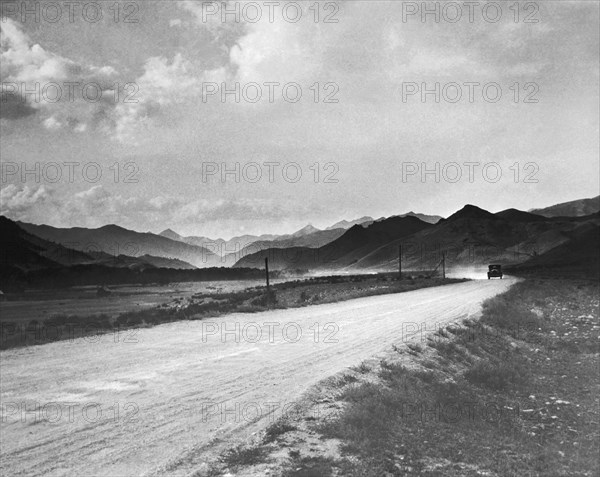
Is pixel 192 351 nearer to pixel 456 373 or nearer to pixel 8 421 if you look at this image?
pixel 8 421

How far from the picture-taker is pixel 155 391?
10.1 m

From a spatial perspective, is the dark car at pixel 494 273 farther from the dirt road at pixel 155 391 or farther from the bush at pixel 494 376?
the bush at pixel 494 376

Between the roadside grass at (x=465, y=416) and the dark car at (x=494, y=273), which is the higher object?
the dark car at (x=494, y=273)

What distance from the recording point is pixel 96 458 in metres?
6.93

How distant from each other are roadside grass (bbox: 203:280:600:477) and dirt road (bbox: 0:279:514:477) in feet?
3.99

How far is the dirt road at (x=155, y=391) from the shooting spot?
23.3ft

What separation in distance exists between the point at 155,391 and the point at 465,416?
6.75 metres

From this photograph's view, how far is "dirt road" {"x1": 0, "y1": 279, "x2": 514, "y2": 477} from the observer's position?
709 cm

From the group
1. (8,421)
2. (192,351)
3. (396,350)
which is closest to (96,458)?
(8,421)

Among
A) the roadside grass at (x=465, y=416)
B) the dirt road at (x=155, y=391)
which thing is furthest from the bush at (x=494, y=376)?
the dirt road at (x=155, y=391)

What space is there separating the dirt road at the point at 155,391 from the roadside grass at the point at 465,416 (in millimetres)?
1216

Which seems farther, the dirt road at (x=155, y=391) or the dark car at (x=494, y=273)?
the dark car at (x=494, y=273)

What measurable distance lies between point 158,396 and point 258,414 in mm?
2291

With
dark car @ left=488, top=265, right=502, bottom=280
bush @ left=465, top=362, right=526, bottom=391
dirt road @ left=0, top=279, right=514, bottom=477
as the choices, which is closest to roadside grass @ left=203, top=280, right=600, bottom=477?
bush @ left=465, top=362, right=526, bottom=391
